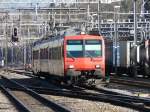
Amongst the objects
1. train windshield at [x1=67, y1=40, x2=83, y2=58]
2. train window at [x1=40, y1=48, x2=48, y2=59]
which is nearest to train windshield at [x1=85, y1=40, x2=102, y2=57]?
train windshield at [x1=67, y1=40, x2=83, y2=58]

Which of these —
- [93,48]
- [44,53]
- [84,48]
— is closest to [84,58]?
[84,48]

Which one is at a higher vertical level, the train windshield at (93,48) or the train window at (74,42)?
the train window at (74,42)

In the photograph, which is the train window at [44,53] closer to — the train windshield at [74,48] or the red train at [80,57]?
the red train at [80,57]

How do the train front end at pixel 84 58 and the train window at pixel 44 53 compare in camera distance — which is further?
the train window at pixel 44 53

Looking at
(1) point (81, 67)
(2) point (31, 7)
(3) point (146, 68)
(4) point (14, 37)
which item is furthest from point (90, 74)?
(2) point (31, 7)

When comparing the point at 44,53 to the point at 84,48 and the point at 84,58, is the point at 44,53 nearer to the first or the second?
the point at 84,48

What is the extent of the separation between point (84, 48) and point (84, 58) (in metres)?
0.57

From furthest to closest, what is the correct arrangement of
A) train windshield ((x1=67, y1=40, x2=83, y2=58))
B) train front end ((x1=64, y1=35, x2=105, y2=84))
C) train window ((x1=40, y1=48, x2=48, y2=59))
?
train window ((x1=40, y1=48, x2=48, y2=59))
train windshield ((x1=67, y1=40, x2=83, y2=58))
train front end ((x1=64, y1=35, x2=105, y2=84))

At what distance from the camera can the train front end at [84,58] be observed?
2731 cm

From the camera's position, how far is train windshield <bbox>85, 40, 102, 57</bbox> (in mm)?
27766

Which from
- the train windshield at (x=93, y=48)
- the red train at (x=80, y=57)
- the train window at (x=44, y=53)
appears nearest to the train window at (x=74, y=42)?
the red train at (x=80, y=57)

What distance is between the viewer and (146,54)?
41.4 m

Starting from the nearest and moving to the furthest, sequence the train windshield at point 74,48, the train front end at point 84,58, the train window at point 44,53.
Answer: the train front end at point 84,58 → the train windshield at point 74,48 → the train window at point 44,53

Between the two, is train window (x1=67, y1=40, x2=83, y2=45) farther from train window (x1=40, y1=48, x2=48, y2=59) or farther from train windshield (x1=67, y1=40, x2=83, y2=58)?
train window (x1=40, y1=48, x2=48, y2=59)
